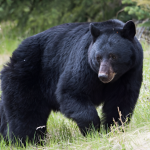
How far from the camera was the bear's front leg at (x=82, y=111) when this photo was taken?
12.9ft

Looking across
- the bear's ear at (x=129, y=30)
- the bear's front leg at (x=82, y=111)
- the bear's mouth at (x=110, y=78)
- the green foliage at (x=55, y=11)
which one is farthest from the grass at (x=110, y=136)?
the green foliage at (x=55, y=11)

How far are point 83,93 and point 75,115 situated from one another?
0.33 metres

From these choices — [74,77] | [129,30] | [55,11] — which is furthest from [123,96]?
[55,11]

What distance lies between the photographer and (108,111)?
13.6ft

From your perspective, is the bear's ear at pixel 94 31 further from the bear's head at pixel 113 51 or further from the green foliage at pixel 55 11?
the green foliage at pixel 55 11

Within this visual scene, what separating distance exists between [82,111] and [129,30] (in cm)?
125

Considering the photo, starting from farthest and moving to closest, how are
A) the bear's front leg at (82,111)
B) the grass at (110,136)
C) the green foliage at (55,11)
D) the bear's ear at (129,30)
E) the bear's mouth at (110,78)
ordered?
the green foliage at (55,11) → the bear's front leg at (82,111) → the bear's ear at (129,30) → the bear's mouth at (110,78) → the grass at (110,136)

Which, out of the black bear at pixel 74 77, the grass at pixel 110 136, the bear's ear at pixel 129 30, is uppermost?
the bear's ear at pixel 129 30

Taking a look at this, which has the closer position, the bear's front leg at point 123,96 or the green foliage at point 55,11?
the bear's front leg at point 123,96

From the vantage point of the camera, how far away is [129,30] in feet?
12.5

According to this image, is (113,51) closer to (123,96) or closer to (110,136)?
(123,96)

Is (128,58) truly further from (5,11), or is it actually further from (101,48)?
(5,11)

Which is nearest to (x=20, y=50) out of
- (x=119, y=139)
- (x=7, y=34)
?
(x=119, y=139)

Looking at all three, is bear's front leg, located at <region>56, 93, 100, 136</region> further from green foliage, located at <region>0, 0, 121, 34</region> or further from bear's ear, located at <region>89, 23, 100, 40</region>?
green foliage, located at <region>0, 0, 121, 34</region>
